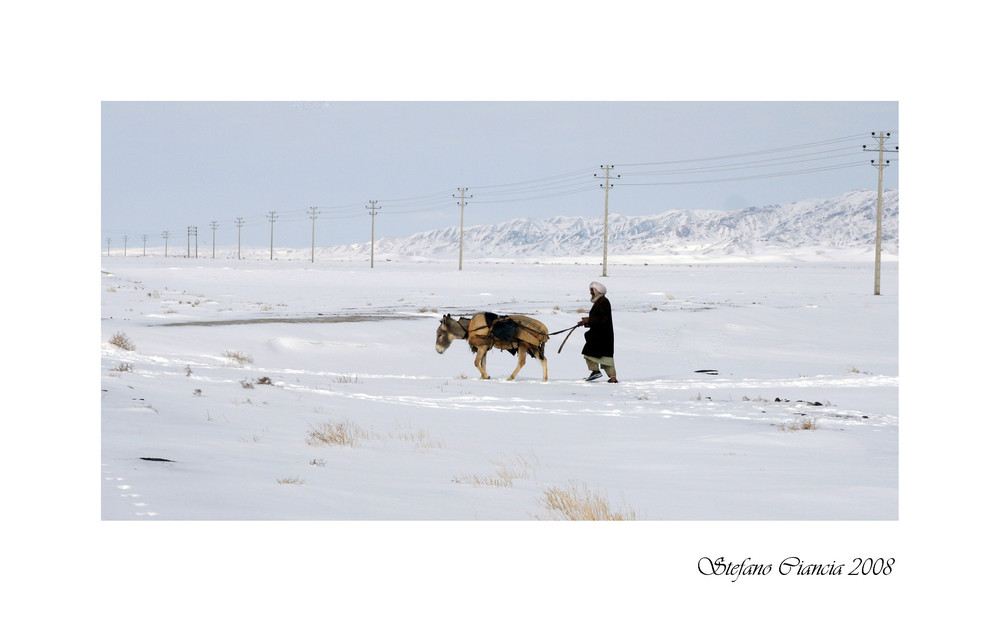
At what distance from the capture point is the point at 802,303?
3828cm

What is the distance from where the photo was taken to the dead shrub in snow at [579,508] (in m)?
6.16

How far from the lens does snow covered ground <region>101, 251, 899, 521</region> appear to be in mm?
6629

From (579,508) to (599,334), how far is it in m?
10.2

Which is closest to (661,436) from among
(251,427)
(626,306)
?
(251,427)

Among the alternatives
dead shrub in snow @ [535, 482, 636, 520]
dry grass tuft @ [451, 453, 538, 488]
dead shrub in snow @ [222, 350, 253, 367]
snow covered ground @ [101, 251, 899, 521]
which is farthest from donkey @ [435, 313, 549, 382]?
dead shrub in snow @ [535, 482, 636, 520]

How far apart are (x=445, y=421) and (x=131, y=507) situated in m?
6.20

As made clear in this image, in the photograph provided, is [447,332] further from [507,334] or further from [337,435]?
[337,435]

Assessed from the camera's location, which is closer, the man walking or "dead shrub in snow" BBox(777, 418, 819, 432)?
"dead shrub in snow" BBox(777, 418, 819, 432)

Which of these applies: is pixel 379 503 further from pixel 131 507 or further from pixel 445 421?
pixel 445 421

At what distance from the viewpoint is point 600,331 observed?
16.3 m

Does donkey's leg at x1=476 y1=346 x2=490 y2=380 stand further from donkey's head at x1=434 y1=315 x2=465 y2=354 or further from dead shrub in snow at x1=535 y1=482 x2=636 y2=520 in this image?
dead shrub in snow at x1=535 y1=482 x2=636 y2=520

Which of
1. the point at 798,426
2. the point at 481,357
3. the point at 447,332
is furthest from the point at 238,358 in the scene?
the point at 798,426

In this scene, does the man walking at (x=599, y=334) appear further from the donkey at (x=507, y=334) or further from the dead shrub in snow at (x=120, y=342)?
the dead shrub in snow at (x=120, y=342)
